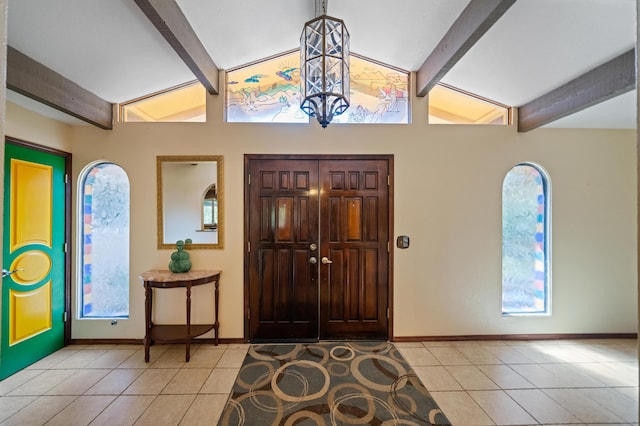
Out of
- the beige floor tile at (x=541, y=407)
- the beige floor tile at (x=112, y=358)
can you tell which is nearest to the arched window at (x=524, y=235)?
the beige floor tile at (x=541, y=407)

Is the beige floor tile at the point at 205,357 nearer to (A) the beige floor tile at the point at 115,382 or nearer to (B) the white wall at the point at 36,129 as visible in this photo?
(A) the beige floor tile at the point at 115,382

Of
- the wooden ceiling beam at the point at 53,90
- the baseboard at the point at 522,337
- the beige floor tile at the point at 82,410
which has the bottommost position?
the beige floor tile at the point at 82,410

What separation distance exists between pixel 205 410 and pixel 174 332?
1.03 meters

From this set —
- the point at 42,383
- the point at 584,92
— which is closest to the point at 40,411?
the point at 42,383

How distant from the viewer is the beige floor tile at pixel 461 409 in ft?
6.70

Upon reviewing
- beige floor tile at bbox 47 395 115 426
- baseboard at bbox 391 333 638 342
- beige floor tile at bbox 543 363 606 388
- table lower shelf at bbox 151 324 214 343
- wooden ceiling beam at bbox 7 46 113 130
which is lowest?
Answer: beige floor tile at bbox 47 395 115 426

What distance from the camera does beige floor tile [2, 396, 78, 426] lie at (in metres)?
2.04

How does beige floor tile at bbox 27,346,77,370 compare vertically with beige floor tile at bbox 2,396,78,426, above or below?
above

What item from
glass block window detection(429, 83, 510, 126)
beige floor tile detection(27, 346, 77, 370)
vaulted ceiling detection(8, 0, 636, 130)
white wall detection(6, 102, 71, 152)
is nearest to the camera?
vaulted ceiling detection(8, 0, 636, 130)

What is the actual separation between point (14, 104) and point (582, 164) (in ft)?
19.1

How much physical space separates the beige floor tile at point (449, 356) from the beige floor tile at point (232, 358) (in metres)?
1.95

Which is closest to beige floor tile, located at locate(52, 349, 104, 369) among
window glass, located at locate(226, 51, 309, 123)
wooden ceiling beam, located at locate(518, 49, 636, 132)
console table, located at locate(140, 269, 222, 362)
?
console table, located at locate(140, 269, 222, 362)

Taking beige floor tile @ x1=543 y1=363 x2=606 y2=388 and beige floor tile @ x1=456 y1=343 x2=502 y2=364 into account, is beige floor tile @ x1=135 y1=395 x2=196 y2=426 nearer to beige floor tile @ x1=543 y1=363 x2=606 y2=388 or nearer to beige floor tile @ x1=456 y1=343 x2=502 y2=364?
beige floor tile @ x1=456 y1=343 x2=502 y2=364

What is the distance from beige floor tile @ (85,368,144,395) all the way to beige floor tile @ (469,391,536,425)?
2912 mm
